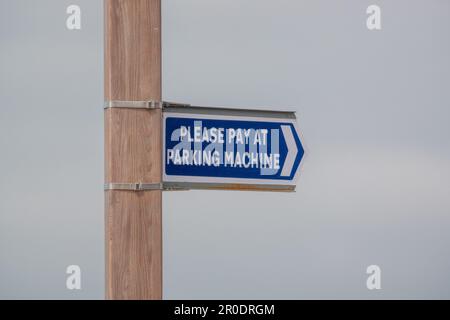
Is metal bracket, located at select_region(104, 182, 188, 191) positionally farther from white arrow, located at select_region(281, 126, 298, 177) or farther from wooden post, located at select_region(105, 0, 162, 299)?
white arrow, located at select_region(281, 126, 298, 177)

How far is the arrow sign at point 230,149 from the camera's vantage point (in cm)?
471

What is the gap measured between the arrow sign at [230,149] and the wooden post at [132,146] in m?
0.13

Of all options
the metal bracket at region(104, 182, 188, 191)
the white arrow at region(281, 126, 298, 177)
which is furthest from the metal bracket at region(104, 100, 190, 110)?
the white arrow at region(281, 126, 298, 177)

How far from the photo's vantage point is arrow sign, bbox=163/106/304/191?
4.71m

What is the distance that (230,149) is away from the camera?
15.9 ft

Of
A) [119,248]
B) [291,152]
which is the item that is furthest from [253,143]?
[119,248]

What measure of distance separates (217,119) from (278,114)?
352 mm

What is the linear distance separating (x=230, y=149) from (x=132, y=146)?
56 centimetres

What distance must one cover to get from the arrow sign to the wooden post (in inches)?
5.2

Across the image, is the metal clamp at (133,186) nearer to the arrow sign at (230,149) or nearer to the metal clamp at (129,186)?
the metal clamp at (129,186)

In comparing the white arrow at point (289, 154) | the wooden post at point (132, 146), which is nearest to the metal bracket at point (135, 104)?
the wooden post at point (132, 146)

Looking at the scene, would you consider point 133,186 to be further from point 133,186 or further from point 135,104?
point 135,104

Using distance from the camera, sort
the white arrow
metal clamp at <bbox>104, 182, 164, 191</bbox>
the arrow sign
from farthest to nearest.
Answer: the white arrow → the arrow sign → metal clamp at <bbox>104, 182, 164, 191</bbox>

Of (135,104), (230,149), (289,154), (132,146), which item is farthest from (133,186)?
(289,154)
